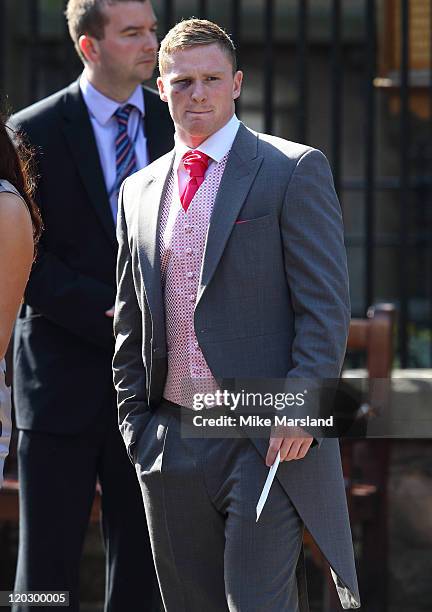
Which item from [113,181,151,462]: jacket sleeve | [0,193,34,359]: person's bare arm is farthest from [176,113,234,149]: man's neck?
[0,193,34,359]: person's bare arm

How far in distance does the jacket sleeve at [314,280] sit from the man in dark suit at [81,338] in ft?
3.32

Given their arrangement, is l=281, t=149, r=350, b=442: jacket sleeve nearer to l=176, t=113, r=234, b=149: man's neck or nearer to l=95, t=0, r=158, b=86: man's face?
l=176, t=113, r=234, b=149: man's neck

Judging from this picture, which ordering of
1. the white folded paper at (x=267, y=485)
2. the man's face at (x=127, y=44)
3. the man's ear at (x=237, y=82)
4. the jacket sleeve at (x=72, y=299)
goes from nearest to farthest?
the white folded paper at (x=267, y=485) < the man's ear at (x=237, y=82) < the jacket sleeve at (x=72, y=299) < the man's face at (x=127, y=44)

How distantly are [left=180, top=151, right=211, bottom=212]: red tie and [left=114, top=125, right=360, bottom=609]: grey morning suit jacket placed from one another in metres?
0.07

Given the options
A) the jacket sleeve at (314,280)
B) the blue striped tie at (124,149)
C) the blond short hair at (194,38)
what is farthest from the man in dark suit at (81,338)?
the jacket sleeve at (314,280)

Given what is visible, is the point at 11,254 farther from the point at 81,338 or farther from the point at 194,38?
the point at 81,338

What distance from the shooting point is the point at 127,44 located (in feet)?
12.8

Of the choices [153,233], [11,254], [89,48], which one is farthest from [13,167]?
[89,48]

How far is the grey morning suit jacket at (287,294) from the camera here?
9.49ft

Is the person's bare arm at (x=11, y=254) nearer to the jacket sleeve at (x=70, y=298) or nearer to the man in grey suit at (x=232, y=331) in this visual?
the man in grey suit at (x=232, y=331)

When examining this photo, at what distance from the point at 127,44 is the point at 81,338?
901 mm

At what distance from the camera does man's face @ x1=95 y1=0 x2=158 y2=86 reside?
12.8 ft

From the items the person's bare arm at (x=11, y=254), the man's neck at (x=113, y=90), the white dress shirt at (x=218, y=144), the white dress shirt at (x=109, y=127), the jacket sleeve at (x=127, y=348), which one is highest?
the man's neck at (x=113, y=90)

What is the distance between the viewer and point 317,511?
2904 mm
